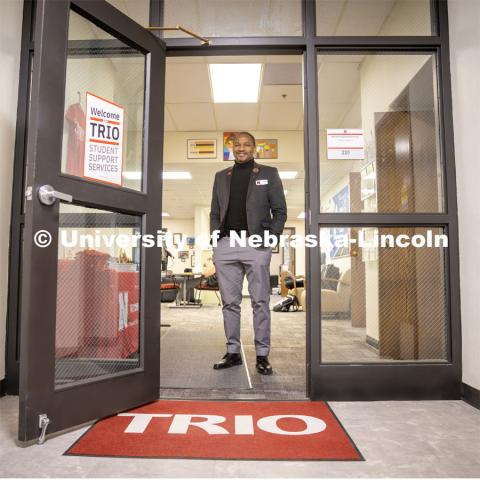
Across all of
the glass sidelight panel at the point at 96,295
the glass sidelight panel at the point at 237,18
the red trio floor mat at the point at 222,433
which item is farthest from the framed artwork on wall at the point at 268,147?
the red trio floor mat at the point at 222,433

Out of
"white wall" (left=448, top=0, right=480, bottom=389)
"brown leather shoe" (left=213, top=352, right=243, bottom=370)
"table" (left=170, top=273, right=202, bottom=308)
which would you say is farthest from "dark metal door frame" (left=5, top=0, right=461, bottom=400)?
"table" (left=170, top=273, right=202, bottom=308)

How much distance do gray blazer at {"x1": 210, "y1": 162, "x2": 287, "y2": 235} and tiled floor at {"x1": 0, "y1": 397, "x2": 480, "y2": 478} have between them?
1.29 m

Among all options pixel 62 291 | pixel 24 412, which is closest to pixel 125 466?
pixel 24 412

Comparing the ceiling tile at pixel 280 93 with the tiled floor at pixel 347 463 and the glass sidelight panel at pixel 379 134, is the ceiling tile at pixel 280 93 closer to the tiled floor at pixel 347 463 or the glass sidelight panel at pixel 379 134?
the glass sidelight panel at pixel 379 134

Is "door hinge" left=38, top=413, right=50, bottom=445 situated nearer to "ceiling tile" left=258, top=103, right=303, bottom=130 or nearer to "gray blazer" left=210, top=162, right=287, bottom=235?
"gray blazer" left=210, top=162, right=287, bottom=235

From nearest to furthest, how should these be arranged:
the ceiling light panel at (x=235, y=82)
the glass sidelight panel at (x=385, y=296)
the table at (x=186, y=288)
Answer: the glass sidelight panel at (x=385, y=296) → the ceiling light panel at (x=235, y=82) → the table at (x=186, y=288)

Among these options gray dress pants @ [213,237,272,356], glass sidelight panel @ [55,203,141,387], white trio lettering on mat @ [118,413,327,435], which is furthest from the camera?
gray dress pants @ [213,237,272,356]

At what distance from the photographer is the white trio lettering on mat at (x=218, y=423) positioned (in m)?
1.70

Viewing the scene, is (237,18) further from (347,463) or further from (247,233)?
(347,463)

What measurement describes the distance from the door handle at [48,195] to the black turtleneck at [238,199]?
1235 mm

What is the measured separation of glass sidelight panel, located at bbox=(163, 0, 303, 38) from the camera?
7.89 feet

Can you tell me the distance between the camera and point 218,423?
5.89ft

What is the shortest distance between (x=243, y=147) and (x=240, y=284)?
0.93 metres

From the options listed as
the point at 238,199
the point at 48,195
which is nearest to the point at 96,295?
the point at 48,195
